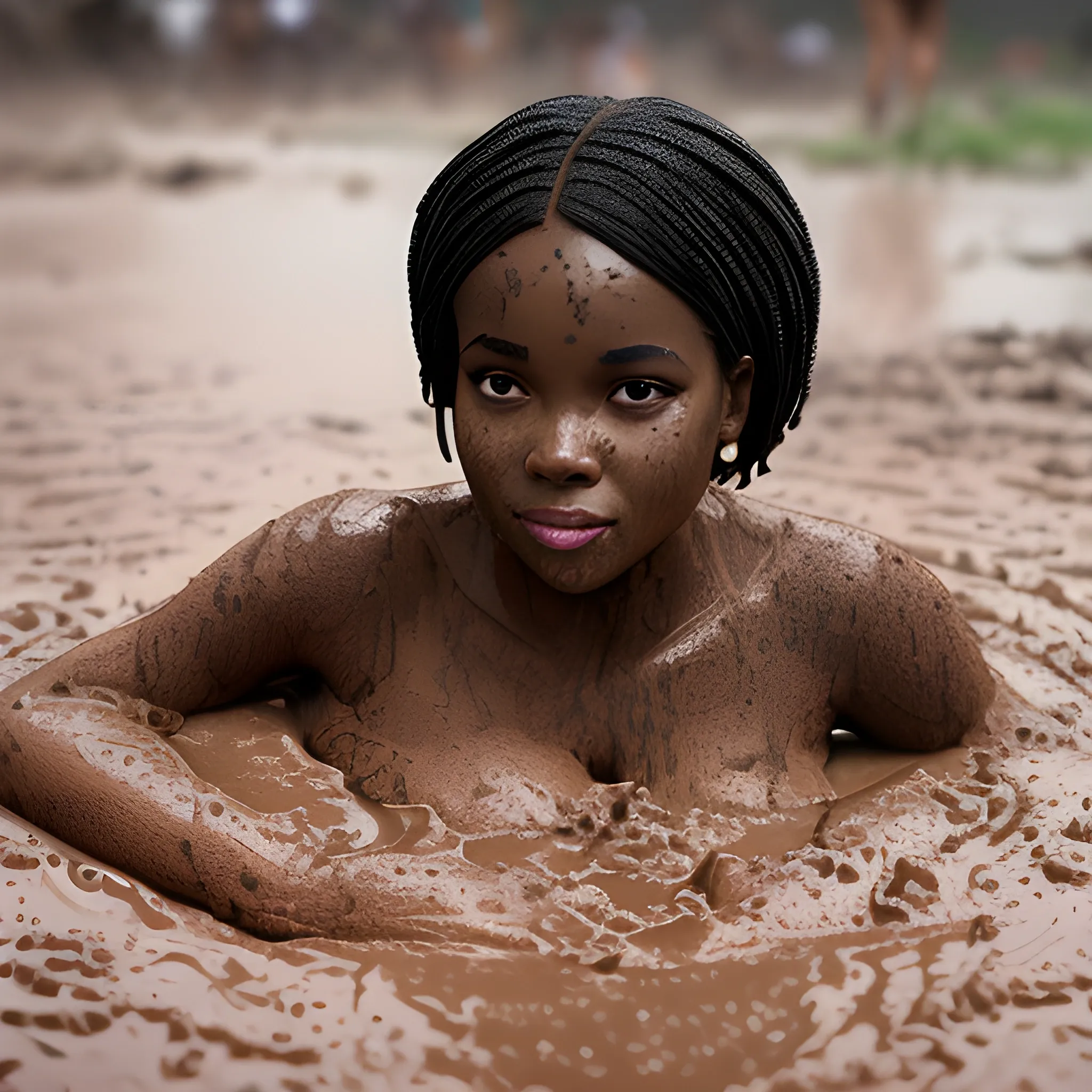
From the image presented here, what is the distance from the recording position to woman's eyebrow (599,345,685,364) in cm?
195

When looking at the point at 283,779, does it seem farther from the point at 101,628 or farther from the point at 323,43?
the point at 323,43

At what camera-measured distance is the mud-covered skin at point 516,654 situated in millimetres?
2262

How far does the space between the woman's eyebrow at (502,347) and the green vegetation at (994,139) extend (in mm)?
7914

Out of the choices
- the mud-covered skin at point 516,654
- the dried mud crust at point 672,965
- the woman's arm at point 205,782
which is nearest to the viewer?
the dried mud crust at point 672,965

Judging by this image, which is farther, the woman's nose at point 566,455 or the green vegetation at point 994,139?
the green vegetation at point 994,139

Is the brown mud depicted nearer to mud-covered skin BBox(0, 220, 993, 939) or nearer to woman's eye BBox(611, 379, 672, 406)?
mud-covered skin BBox(0, 220, 993, 939)

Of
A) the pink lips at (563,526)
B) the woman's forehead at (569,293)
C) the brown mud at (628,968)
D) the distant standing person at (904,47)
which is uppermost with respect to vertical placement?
the distant standing person at (904,47)

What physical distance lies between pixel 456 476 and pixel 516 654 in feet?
6.45

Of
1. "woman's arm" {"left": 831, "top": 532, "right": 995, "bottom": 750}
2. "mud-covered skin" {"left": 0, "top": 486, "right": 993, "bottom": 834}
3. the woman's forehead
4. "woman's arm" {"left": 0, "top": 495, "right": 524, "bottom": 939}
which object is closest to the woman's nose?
the woman's forehead

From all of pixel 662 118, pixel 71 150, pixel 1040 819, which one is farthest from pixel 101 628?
pixel 71 150

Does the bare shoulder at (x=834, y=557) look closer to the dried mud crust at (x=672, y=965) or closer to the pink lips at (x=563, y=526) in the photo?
the dried mud crust at (x=672, y=965)

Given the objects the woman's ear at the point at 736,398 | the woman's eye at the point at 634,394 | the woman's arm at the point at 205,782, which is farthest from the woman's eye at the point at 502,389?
the woman's arm at the point at 205,782

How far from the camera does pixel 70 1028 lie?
6.10 ft

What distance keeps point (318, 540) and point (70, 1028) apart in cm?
79
